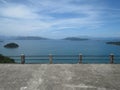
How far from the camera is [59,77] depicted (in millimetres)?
10805

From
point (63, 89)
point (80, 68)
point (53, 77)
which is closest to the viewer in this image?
point (63, 89)

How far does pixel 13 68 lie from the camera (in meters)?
12.6

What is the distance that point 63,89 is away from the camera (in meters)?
9.23

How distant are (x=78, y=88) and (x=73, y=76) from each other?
171cm

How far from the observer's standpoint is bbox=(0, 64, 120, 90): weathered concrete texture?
9508mm

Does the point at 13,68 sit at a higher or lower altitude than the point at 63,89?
higher

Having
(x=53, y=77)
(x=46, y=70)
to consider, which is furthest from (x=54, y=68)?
(x=53, y=77)

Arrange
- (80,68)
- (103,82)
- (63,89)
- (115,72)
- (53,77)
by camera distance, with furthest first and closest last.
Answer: (80,68)
(115,72)
(53,77)
(103,82)
(63,89)

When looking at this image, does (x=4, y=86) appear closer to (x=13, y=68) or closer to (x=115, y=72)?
(x=13, y=68)

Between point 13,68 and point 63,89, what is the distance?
529 centimetres

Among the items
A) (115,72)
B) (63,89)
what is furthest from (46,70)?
(115,72)

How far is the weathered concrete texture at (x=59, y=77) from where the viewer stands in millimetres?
9508

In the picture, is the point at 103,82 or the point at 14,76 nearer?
the point at 103,82

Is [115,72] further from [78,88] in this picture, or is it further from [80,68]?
[78,88]
